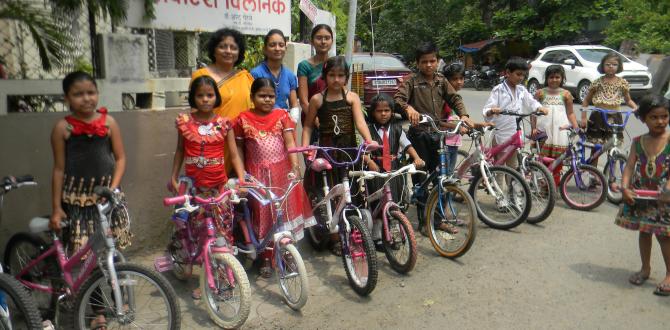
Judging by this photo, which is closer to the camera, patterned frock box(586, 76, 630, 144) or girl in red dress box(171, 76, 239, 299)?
girl in red dress box(171, 76, 239, 299)

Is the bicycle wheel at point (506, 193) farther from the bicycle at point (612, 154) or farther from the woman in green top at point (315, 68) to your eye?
the woman in green top at point (315, 68)

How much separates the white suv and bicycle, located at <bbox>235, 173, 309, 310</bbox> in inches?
517

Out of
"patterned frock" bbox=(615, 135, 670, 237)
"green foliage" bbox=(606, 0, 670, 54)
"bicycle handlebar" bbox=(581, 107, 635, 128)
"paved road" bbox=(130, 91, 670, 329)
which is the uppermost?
"green foliage" bbox=(606, 0, 670, 54)

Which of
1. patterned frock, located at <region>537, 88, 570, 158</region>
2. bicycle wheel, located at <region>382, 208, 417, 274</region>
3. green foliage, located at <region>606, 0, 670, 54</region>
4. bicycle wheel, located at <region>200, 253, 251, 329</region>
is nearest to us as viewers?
bicycle wheel, located at <region>200, 253, 251, 329</region>

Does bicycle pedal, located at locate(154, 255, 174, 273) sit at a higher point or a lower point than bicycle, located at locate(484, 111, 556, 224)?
lower

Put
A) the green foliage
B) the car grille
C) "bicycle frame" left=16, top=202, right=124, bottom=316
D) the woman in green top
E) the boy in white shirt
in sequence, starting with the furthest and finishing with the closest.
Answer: the green foliage < the car grille < the boy in white shirt < the woman in green top < "bicycle frame" left=16, top=202, right=124, bottom=316

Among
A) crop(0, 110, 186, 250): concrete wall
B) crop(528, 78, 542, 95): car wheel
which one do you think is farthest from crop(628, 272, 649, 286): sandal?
crop(528, 78, 542, 95): car wheel

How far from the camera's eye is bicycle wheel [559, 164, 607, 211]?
5746mm

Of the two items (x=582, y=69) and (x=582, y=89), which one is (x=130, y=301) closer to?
(x=582, y=89)

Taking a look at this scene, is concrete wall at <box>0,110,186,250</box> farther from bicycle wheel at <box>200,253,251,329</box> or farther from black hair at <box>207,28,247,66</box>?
bicycle wheel at <box>200,253,251,329</box>

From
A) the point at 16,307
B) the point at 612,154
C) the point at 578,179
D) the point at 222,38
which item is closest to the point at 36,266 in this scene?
the point at 16,307

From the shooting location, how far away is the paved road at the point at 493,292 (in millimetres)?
3572

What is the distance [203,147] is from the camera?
12.3ft

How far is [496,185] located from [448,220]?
25.8 inches
